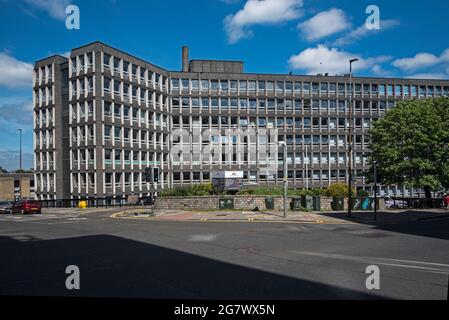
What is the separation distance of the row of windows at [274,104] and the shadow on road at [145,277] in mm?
49124

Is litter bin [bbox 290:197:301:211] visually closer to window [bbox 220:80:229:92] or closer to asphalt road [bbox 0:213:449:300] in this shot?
asphalt road [bbox 0:213:449:300]

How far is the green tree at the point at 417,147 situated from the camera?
3325 centimetres

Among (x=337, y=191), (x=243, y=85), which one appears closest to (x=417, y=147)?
(x=337, y=191)

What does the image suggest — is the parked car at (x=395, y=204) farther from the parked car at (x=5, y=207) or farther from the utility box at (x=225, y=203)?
the parked car at (x=5, y=207)

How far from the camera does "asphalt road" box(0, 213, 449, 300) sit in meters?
7.10

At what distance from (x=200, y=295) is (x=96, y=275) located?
3.10m

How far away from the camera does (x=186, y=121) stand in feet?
196

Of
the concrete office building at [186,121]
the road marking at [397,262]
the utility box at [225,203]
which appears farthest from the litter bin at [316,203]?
the concrete office building at [186,121]

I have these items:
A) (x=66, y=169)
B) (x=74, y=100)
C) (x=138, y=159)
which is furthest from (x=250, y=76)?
(x=66, y=169)

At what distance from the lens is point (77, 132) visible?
1861 inches
